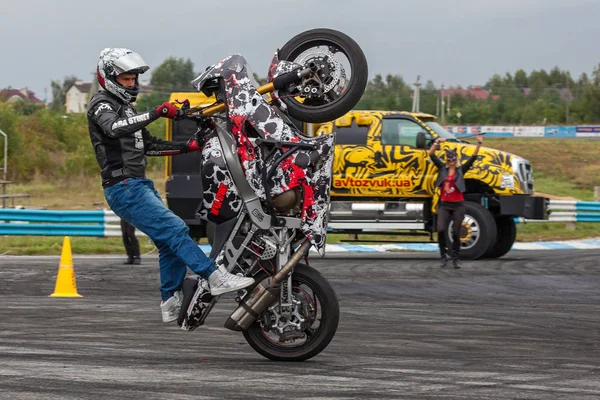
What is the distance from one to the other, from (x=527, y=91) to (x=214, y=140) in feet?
314

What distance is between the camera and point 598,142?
204 feet

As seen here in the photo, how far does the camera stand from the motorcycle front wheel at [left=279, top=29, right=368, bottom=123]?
7.36m

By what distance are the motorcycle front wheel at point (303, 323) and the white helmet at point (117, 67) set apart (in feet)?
5.85

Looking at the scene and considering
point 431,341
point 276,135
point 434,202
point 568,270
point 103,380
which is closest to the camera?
point 103,380

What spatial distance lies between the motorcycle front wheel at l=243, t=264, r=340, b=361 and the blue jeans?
21.9 inches

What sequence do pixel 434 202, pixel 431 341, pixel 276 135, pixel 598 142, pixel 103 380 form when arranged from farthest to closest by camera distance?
pixel 598 142
pixel 434 202
pixel 431 341
pixel 276 135
pixel 103 380

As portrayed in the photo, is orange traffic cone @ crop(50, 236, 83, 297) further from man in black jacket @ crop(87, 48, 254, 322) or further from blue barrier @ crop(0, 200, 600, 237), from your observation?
blue barrier @ crop(0, 200, 600, 237)

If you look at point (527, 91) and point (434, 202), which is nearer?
point (434, 202)

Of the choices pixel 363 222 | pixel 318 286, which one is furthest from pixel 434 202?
pixel 318 286

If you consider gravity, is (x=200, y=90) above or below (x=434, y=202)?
above

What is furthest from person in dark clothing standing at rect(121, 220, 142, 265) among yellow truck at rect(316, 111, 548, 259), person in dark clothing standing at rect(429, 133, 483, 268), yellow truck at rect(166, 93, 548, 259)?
person in dark clothing standing at rect(429, 133, 483, 268)

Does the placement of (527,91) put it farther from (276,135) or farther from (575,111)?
(276,135)

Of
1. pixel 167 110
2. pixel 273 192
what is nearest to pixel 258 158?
pixel 273 192

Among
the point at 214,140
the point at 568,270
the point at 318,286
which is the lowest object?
the point at 568,270
